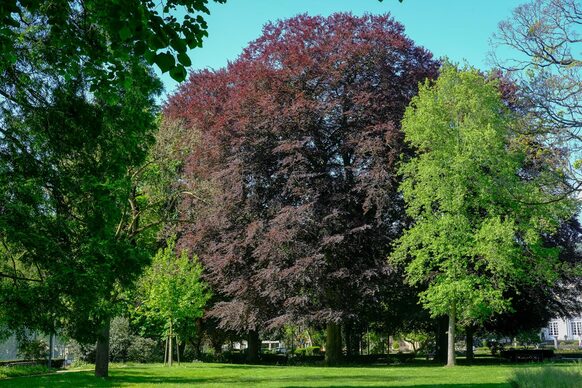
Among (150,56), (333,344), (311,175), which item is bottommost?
(333,344)

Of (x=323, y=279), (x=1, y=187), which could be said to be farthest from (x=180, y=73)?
(x=323, y=279)

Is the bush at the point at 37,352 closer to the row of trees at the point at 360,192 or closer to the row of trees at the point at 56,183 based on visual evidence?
the row of trees at the point at 360,192

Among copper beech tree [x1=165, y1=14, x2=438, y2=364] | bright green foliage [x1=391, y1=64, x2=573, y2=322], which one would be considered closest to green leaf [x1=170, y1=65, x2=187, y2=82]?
bright green foliage [x1=391, y1=64, x2=573, y2=322]

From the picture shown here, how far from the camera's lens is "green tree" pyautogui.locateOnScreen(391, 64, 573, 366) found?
2395 cm

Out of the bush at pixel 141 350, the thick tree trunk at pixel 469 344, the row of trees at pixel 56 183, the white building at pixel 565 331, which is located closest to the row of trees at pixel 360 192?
the thick tree trunk at pixel 469 344

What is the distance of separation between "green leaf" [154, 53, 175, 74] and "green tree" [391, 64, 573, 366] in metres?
20.5

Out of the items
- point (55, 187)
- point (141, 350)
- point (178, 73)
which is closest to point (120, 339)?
point (141, 350)

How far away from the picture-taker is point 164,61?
5031 millimetres

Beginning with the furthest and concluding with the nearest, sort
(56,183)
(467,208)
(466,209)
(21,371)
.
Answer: (467,208)
(466,209)
(21,371)
(56,183)

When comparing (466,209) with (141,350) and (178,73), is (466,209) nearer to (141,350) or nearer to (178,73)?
(141,350)

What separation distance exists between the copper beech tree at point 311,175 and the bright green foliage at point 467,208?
229 centimetres

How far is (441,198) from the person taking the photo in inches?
987

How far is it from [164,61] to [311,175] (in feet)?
75.5

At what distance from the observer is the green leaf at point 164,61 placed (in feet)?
16.5
